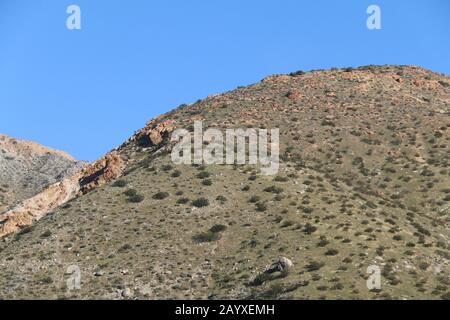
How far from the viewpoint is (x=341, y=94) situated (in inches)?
4235

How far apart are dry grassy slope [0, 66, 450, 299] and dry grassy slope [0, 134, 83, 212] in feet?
96.7

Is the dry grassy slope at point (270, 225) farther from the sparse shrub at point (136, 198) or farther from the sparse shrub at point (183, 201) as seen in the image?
the sparse shrub at point (136, 198)

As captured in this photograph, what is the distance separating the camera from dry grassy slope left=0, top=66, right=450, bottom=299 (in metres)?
53.1

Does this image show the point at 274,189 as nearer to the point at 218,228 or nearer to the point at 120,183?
the point at 218,228

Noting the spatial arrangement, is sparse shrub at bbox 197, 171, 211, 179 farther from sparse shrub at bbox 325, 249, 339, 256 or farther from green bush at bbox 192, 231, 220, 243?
sparse shrub at bbox 325, 249, 339, 256

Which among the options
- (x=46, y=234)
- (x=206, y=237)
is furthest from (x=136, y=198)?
(x=206, y=237)

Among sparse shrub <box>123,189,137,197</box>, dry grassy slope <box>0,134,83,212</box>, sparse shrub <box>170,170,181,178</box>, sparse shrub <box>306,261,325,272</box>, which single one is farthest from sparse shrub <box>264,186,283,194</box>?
dry grassy slope <box>0,134,83,212</box>

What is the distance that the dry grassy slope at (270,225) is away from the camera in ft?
174

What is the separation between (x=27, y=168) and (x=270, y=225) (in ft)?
267

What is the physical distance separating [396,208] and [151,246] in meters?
23.8

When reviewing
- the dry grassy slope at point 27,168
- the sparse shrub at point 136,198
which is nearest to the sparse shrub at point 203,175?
the sparse shrub at point 136,198

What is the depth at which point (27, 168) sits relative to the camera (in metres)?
133
